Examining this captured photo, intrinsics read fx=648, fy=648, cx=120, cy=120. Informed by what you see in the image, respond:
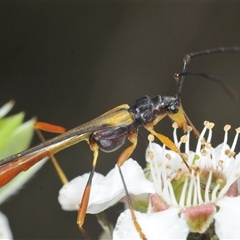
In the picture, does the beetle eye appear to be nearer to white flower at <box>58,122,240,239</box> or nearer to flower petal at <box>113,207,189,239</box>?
white flower at <box>58,122,240,239</box>

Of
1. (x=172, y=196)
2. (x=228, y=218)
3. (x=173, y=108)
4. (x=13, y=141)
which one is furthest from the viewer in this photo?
(x=13, y=141)

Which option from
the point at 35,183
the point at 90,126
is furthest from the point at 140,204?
the point at 35,183

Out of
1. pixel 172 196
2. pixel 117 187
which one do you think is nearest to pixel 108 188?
pixel 117 187

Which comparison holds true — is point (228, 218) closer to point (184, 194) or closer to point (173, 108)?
point (184, 194)

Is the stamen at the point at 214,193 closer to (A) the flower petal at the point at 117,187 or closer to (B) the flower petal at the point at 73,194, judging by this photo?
(A) the flower petal at the point at 117,187

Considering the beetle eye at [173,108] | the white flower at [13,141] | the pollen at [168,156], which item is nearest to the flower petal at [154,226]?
the pollen at [168,156]

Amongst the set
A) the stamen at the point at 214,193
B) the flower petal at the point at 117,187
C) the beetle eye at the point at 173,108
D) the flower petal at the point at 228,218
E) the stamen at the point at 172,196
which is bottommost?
the flower petal at the point at 228,218
